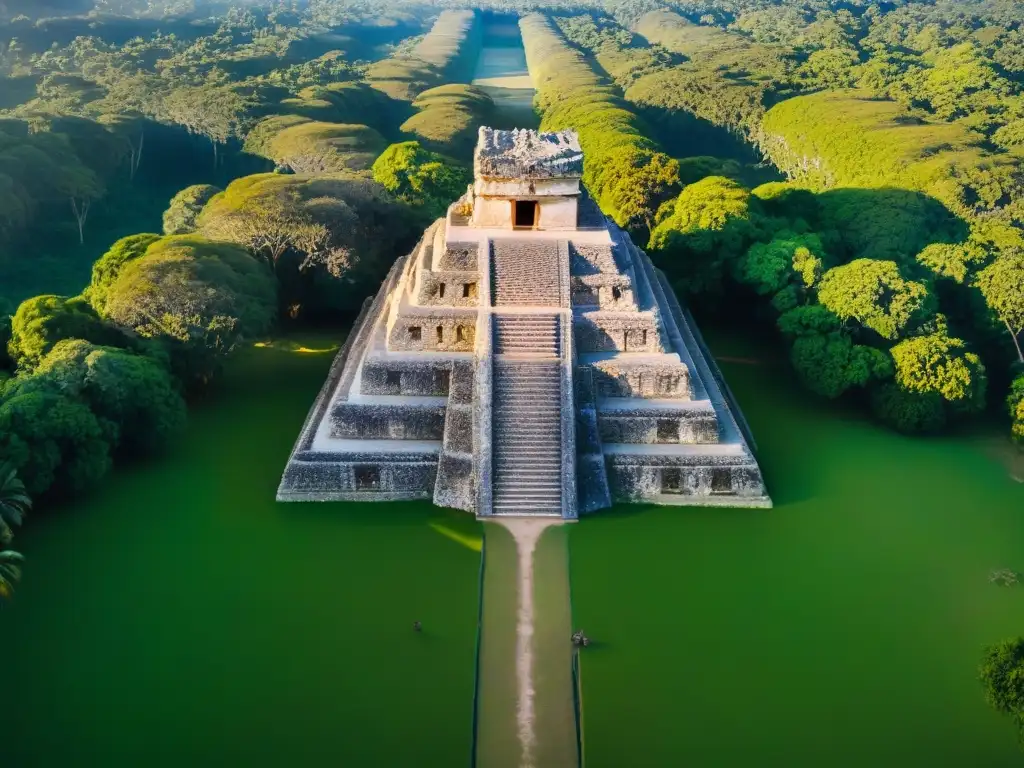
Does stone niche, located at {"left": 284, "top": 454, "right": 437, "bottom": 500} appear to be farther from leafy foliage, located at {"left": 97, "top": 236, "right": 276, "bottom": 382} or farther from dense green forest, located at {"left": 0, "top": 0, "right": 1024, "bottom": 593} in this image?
leafy foliage, located at {"left": 97, "top": 236, "right": 276, "bottom": 382}

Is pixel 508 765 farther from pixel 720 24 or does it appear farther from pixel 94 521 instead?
pixel 720 24

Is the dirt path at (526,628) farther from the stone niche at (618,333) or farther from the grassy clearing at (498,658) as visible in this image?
the stone niche at (618,333)

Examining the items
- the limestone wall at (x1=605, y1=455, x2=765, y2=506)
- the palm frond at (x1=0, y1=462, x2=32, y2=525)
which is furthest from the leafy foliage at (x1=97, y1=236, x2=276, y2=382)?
the limestone wall at (x1=605, y1=455, x2=765, y2=506)

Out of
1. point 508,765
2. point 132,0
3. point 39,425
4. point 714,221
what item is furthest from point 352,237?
point 132,0

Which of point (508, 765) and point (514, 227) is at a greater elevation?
point (514, 227)

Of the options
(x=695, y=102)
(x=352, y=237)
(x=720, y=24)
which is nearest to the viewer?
(x=352, y=237)

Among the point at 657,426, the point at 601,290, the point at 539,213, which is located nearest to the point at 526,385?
the point at 657,426
